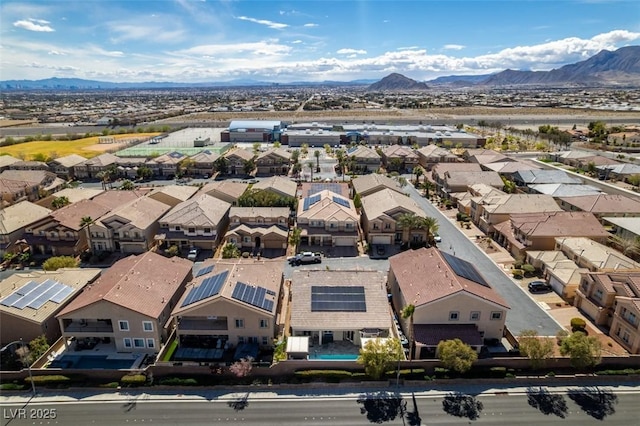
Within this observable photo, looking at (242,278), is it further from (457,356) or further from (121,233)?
(121,233)

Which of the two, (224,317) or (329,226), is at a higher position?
(329,226)

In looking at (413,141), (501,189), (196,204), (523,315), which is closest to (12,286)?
(196,204)

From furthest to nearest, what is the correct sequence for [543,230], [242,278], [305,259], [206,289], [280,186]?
[280,186]
[543,230]
[305,259]
[242,278]
[206,289]

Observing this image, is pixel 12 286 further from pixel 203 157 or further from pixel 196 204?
pixel 203 157

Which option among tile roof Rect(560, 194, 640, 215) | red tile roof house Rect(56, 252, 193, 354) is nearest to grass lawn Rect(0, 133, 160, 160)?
red tile roof house Rect(56, 252, 193, 354)

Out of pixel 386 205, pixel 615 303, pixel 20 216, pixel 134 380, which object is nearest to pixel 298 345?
pixel 134 380

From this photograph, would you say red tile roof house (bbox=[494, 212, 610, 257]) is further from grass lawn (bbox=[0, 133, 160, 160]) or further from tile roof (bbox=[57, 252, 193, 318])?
grass lawn (bbox=[0, 133, 160, 160])
